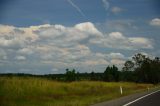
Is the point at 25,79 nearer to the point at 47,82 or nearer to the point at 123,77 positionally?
the point at 47,82

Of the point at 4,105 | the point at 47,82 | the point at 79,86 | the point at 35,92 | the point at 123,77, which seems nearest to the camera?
the point at 4,105

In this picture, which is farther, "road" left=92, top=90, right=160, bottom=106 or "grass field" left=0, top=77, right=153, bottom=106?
"grass field" left=0, top=77, right=153, bottom=106

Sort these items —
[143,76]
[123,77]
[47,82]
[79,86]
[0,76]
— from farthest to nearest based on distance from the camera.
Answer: [123,77], [143,76], [79,86], [47,82], [0,76]

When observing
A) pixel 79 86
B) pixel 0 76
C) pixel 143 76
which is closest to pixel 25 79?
pixel 0 76

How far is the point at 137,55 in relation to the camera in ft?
442

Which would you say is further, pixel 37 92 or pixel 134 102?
pixel 37 92

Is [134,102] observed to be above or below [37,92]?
below

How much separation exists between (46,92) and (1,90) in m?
7.78

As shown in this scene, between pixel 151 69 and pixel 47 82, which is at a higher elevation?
pixel 151 69

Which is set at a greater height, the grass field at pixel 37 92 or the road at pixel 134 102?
the grass field at pixel 37 92

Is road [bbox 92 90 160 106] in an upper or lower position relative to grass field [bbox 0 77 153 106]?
lower

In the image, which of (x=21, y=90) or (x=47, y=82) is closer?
(x=21, y=90)

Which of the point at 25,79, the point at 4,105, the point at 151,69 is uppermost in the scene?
the point at 151,69

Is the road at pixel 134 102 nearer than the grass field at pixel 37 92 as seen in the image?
Yes
